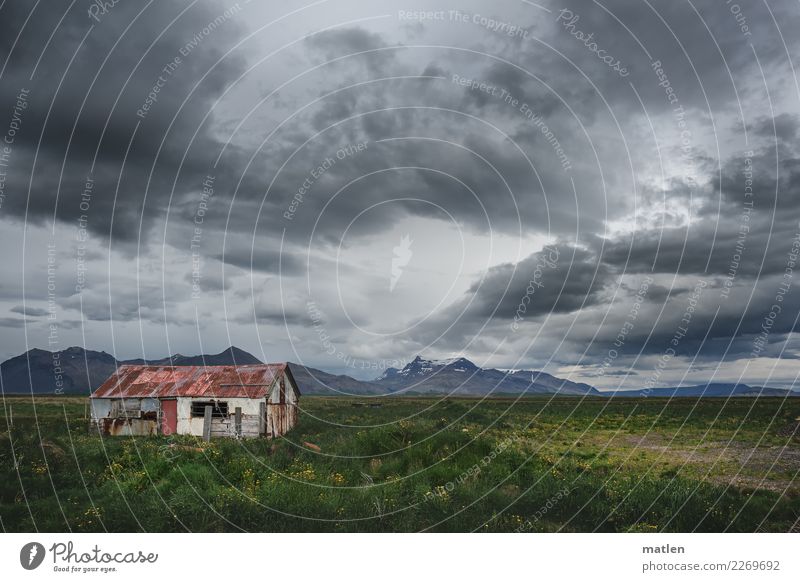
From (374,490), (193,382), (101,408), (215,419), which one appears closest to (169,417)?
(193,382)

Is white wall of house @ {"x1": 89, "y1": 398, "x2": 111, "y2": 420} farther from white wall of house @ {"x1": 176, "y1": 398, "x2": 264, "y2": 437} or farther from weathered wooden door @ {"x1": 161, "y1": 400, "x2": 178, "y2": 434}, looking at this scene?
white wall of house @ {"x1": 176, "y1": 398, "x2": 264, "y2": 437}

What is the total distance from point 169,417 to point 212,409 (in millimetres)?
2937

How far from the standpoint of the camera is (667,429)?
45594 millimetres

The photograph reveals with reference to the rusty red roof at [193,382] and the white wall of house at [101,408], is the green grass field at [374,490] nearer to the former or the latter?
the rusty red roof at [193,382]

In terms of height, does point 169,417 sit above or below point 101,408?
below

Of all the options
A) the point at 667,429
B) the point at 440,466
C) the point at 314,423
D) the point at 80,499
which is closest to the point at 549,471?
the point at 440,466

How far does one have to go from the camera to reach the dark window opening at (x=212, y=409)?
29.9 m

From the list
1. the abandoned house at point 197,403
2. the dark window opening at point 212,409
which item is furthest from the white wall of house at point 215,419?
the dark window opening at point 212,409

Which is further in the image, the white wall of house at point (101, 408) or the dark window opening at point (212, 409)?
the white wall of house at point (101, 408)

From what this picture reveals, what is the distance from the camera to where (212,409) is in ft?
98.3

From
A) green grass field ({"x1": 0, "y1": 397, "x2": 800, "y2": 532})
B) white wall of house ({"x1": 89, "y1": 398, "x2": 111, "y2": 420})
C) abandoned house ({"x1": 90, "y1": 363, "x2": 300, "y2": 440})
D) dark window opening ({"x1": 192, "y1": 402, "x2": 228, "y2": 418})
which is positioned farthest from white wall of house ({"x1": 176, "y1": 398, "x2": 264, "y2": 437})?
green grass field ({"x1": 0, "y1": 397, "x2": 800, "y2": 532})

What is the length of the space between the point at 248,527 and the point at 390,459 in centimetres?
715

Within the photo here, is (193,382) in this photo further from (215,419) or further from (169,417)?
(215,419)
